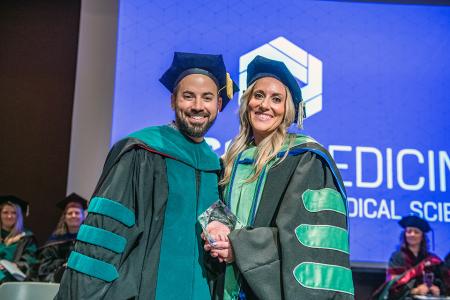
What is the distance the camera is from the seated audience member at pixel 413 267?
5.75 m

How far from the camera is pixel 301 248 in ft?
7.24

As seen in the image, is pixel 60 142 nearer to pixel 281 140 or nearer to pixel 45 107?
pixel 45 107

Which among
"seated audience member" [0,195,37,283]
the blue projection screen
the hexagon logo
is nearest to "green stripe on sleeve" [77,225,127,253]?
the blue projection screen

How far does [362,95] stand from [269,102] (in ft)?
12.0

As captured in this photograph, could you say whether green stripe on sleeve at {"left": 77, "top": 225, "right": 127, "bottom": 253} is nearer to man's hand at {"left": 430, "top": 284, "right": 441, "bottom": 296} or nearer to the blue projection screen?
the blue projection screen

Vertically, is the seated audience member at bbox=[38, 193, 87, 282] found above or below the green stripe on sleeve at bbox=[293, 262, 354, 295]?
above

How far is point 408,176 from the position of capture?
5.79 m

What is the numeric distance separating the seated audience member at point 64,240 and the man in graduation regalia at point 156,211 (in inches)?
158

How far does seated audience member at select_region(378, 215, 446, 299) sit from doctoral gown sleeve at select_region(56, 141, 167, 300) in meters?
4.18

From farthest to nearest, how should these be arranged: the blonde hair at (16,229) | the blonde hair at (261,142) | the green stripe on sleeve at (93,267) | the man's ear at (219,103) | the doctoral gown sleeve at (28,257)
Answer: the blonde hair at (16,229) → the doctoral gown sleeve at (28,257) → the man's ear at (219,103) → the blonde hair at (261,142) → the green stripe on sleeve at (93,267)

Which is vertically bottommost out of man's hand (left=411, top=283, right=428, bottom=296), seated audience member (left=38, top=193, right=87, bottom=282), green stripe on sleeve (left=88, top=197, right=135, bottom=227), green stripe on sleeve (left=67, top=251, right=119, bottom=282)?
green stripe on sleeve (left=67, top=251, right=119, bottom=282)

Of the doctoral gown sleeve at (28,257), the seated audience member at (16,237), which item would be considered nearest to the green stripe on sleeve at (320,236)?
the doctoral gown sleeve at (28,257)

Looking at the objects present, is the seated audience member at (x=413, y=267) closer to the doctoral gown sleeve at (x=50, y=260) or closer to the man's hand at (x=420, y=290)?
the man's hand at (x=420, y=290)

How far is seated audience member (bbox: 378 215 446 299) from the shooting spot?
226 inches
